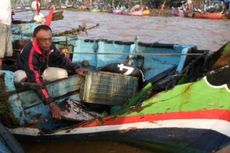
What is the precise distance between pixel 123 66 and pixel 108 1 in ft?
218

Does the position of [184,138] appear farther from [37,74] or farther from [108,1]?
[108,1]

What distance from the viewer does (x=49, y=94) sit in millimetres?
5805

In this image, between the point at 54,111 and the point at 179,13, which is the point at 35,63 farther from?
the point at 179,13

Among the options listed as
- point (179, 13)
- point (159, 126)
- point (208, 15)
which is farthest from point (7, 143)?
point (179, 13)

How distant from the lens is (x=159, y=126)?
516 cm

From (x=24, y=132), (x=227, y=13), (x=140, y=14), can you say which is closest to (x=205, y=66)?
(x=24, y=132)

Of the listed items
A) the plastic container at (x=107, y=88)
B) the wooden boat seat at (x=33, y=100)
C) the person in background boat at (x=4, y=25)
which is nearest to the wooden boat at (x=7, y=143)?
the wooden boat seat at (x=33, y=100)

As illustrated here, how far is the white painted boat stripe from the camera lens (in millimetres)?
4953

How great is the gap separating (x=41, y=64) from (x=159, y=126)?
5.82ft

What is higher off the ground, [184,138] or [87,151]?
[184,138]

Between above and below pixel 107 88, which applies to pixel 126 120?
below

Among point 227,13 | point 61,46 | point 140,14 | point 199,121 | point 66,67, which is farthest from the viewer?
point 140,14

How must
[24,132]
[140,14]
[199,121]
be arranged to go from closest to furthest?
[199,121]
[24,132]
[140,14]

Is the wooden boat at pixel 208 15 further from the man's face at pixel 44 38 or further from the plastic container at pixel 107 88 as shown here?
the man's face at pixel 44 38
